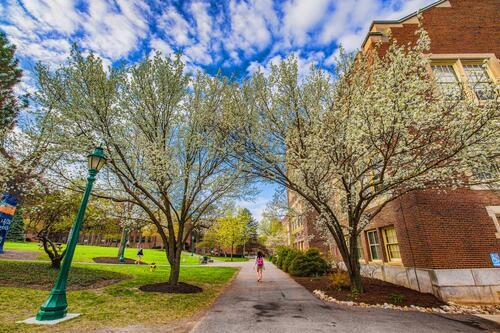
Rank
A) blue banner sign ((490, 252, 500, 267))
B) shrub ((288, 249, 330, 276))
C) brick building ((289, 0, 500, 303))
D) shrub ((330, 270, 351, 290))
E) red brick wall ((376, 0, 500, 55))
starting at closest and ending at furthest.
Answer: brick building ((289, 0, 500, 303)) → blue banner sign ((490, 252, 500, 267)) → shrub ((330, 270, 351, 290)) → red brick wall ((376, 0, 500, 55)) → shrub ((288, 249, 330, 276))

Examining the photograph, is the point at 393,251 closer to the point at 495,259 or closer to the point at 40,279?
the point at 495,259

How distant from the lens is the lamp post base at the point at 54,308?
5164 mm

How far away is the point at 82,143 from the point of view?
8242mm

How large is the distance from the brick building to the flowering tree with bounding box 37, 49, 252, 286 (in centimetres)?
817

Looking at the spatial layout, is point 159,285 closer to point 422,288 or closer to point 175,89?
point 175,89

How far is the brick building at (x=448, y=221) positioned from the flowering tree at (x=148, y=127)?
8.17 metres

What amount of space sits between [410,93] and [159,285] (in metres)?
11.6

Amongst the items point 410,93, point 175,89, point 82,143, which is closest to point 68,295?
point 82,143

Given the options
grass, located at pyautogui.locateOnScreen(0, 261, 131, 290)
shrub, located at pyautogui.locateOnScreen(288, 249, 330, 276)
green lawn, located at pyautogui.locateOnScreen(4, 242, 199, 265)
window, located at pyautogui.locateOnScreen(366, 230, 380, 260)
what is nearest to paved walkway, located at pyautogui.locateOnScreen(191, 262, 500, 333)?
grass, located at pyautogui.locateOnScreen(0, 261, 131, 290)

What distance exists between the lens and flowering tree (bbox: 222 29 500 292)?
6520 millimetres

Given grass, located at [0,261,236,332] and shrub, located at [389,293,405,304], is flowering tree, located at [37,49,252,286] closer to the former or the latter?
grass, located at [0,261,236,332]

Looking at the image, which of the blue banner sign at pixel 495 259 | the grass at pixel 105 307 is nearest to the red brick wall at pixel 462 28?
the blue banner sign at pixel 495 259

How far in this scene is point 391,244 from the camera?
12555mm

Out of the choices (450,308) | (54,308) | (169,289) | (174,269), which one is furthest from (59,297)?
(450,308)
